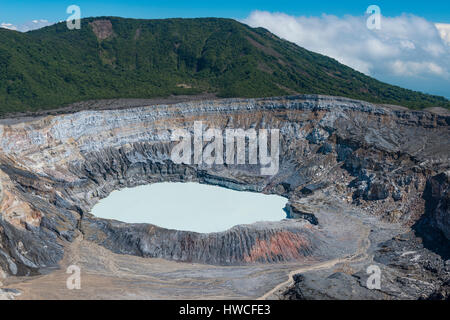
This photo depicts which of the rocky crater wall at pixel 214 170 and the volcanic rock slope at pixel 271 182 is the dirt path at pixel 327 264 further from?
the rocky crater wall at pixel 214 170

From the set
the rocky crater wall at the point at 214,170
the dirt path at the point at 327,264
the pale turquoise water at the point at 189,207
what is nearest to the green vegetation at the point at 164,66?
the rocky crater wall at the point at 214,170

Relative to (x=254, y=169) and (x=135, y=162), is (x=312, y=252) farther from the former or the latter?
(x=135, y=162)

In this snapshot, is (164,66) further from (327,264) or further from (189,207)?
(327,264)

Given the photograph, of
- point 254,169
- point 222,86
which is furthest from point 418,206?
point 222,86

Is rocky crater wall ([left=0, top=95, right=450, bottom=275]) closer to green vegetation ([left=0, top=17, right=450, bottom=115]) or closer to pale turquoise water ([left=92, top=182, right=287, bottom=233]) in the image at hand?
pale turquoise water ([left=92, top=182, right=287, bottom=233])

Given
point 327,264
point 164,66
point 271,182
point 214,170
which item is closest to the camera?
point 327,264

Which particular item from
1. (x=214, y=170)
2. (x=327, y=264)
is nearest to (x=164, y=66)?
Result: (x=214, y=170)
